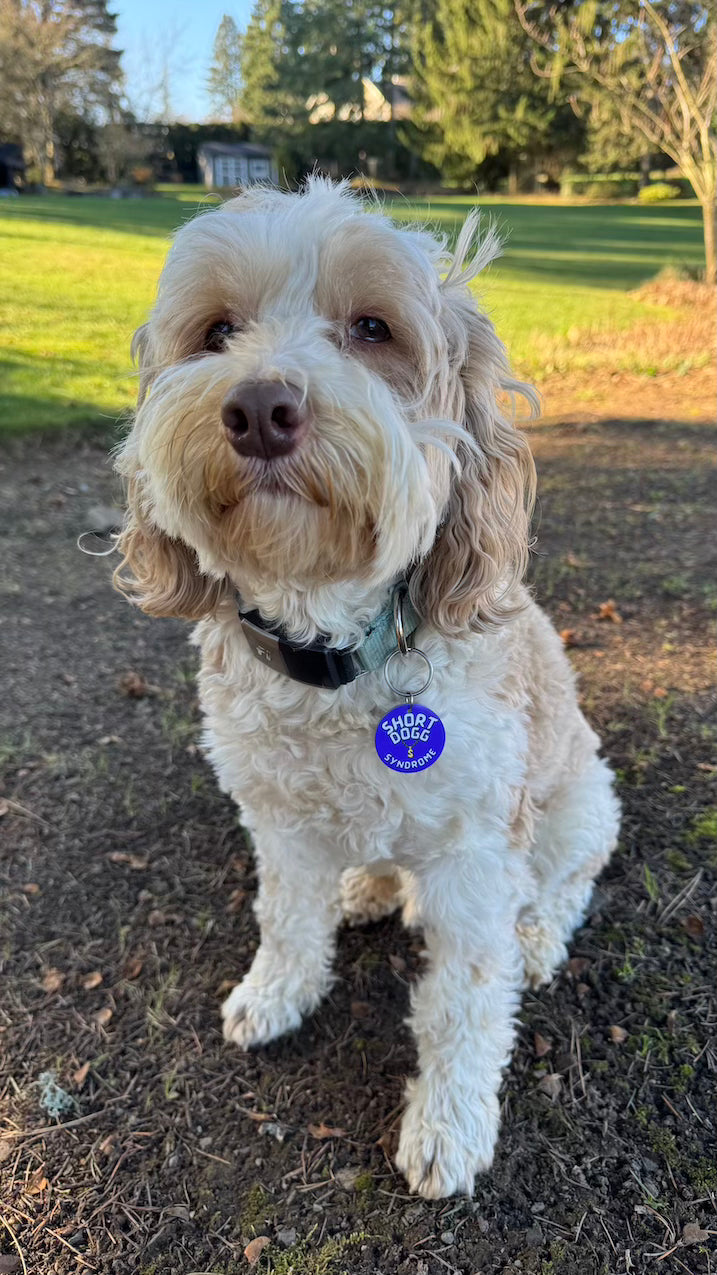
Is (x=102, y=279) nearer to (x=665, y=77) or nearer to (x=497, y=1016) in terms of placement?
(x=665, y=77)

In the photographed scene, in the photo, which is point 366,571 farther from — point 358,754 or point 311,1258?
point 311,1258

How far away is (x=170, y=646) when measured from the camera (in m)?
4.88

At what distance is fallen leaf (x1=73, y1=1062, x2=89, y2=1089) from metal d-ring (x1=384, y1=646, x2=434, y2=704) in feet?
5.31

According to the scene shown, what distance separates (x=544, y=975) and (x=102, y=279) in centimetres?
1644

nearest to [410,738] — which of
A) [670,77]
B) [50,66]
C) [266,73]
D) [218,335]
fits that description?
[218,335]

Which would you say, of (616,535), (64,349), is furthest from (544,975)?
(64,349)

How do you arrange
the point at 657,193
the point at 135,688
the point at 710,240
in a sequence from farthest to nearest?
the point at 657,193 → the point at 710,240 → the point at 135,688

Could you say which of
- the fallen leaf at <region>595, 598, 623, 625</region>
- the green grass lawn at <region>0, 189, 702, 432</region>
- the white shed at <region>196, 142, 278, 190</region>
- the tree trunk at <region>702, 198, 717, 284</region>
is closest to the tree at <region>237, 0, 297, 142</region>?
the white shed at <region>196, 142, 278, 190</region>

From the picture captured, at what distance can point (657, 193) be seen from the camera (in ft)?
165

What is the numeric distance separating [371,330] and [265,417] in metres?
0.50

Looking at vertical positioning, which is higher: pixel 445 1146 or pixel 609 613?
pixel 609 613

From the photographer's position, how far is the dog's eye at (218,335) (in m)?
2.02

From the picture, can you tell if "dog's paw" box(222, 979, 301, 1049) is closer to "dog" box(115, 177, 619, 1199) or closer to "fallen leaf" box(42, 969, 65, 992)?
"dog" box(115, 177, 619, 1199)

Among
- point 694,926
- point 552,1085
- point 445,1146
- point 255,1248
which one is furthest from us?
point 694,926
